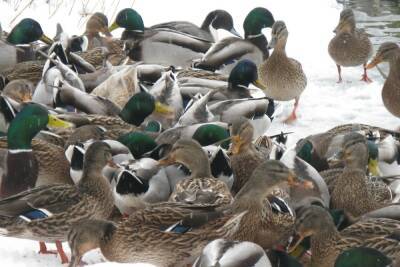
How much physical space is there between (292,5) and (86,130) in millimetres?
5921

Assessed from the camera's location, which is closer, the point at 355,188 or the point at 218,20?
the point at 355,188

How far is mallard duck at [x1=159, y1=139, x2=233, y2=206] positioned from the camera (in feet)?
18.3

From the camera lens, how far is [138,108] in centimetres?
722

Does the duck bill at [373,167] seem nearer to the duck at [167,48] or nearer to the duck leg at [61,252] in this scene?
the duck leg at [61,252]

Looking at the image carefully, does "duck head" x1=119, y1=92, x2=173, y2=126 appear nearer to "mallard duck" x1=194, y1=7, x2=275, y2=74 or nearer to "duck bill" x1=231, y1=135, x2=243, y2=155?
"duck bill" x1=231, y1=135, x2=243, y2=155

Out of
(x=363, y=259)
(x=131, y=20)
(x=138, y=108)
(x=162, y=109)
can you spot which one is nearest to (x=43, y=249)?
(x=363, y=259)

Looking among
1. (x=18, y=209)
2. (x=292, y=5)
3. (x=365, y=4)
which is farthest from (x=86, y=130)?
(x=365, y=4)

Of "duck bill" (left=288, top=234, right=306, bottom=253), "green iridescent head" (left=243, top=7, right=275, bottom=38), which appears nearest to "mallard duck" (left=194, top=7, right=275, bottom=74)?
"green iridescent head" (left=243, top=7, right=275, bottom=38)

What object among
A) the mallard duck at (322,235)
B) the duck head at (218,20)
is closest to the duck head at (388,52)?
the duck head at (218,20)

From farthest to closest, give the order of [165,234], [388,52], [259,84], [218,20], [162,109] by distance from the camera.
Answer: [218,20]
[388,52]
[259,84]
[162,109]
[165,234]

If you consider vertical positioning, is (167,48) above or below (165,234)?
below

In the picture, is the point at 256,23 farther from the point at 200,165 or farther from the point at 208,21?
A: the point at 200,165

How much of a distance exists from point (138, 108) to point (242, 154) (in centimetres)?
108

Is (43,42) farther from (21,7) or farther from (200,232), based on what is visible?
(200,232)
